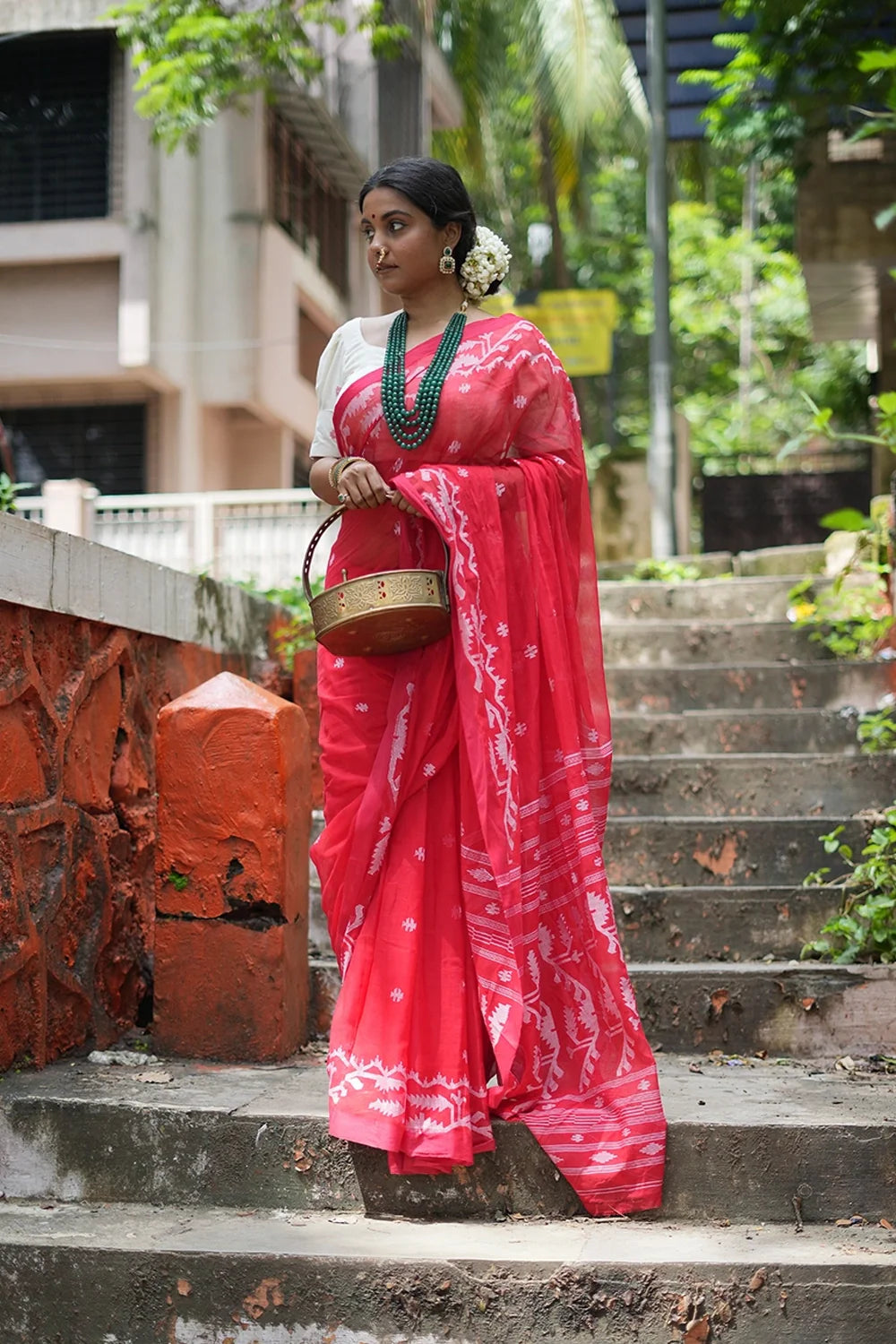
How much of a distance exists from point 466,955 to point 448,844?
0.21 meters

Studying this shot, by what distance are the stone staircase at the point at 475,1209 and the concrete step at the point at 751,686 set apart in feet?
6.42

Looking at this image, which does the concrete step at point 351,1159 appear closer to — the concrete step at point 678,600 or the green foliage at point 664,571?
the concrete step at point 678,600

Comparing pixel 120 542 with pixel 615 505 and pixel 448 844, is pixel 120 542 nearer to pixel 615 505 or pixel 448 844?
pixel 615 505

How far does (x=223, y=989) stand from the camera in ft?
11.3

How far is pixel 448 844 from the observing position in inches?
118

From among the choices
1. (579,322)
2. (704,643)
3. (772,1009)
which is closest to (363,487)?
(772,1009)

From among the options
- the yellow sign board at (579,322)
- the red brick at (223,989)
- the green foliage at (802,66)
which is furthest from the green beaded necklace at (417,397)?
the yellow sign board at (579,322)

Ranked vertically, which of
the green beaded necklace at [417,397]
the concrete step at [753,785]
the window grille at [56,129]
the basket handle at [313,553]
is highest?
the window grille at [56,129]

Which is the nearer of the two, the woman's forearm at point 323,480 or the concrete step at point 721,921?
the woman's forearm at point 323,480

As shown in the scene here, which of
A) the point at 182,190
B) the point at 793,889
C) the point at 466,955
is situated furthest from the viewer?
the point at 182,190

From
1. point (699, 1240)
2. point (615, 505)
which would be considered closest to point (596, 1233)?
point (699, 1240)

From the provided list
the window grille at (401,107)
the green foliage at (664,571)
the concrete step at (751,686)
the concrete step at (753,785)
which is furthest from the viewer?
the window grille at (401,107)

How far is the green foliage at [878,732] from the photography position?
515 centimetres

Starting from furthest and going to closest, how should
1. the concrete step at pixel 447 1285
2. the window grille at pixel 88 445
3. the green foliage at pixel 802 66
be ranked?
the window grille at pixel 88 445
the green foliage at pixel 802 66
the concrete step at pixel 447 1285
